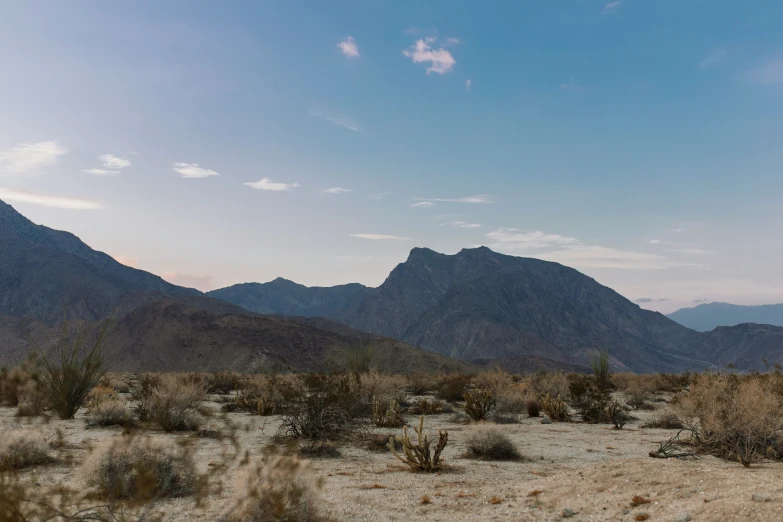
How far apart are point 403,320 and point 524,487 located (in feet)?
494

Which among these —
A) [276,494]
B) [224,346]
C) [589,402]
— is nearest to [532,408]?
[589,402]

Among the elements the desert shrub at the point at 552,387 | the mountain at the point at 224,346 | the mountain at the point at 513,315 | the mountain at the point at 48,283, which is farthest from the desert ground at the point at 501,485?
the mountain at the point at 48,283

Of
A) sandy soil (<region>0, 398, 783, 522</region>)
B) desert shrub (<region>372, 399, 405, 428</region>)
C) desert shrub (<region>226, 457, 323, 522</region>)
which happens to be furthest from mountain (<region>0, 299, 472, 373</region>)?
desert shrub (<region>226, 457, 323, 522</region>)

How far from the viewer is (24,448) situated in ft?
29.5

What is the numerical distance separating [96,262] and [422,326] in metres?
94.8

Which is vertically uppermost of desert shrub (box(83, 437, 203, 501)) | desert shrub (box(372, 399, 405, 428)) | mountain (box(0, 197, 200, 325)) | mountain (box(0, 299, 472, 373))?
mountain (box(0, 197, 200, 325))

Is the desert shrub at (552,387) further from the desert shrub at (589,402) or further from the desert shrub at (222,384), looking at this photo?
the desert shrub at (222,384)

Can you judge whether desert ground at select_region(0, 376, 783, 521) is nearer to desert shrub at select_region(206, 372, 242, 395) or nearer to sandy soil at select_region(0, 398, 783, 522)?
sandy soil at select_region(0, 398, 783, 522)

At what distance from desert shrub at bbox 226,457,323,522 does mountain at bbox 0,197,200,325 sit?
113077 mm

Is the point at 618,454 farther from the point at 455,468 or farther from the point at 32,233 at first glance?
the point at 32,233

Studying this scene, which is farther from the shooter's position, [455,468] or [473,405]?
[473,405]

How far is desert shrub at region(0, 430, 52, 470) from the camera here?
28.6 ft

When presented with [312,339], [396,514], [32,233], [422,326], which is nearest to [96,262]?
[32,233]

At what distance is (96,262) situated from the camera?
151500 mm
